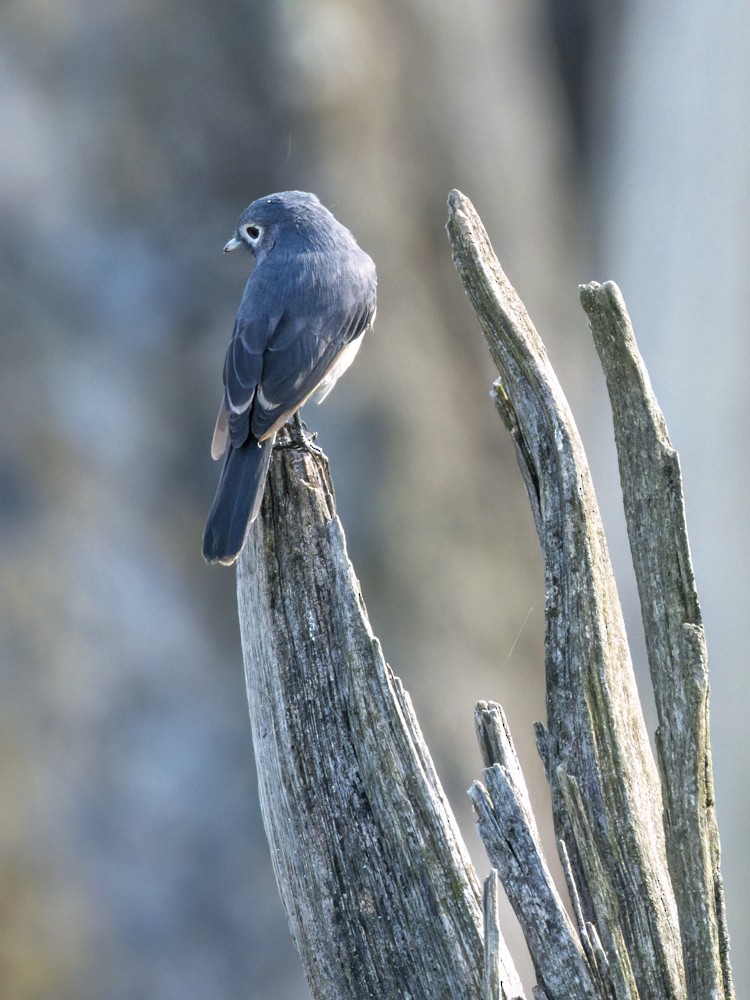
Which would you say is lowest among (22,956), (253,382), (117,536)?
(22,956)

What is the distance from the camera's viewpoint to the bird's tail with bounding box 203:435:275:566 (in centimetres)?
185

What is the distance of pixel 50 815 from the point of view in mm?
4438

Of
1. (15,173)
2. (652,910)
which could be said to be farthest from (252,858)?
(652,910)

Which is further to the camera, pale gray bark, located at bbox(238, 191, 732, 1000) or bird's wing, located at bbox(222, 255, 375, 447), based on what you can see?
bird's wing, located at bbox(222, 255, 375, 447)

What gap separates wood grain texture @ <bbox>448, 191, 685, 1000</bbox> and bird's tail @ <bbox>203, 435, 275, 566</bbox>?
19.2 inches

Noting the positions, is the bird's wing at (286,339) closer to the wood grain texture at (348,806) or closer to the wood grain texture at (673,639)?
the wood grain texture at (348,806)

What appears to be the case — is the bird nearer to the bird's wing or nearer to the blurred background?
the bird's wing

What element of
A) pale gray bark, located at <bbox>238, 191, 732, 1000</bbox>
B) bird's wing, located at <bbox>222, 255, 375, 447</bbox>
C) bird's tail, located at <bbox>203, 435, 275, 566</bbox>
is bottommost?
pale gray bark, located at <bbox>238, 191, 732, 1000</bbox>

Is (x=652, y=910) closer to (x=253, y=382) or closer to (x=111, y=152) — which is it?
(x=253, y=382)

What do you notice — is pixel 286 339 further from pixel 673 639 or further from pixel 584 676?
pixel 673 639

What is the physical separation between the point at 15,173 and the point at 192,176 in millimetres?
681

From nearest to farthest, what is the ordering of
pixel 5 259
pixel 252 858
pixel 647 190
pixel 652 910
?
pixel 652 910
pixel 5 259
pixel 252 858
pixel 647 190

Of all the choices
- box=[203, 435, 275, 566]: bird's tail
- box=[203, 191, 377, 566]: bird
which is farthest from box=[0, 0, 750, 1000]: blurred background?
box=[203, 435, 275, 566]: bird's tail

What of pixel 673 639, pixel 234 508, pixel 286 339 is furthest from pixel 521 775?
pixel 286 339
